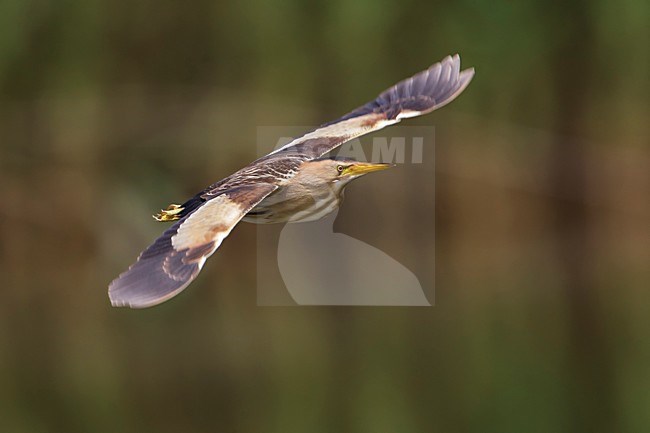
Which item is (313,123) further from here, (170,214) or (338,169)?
(170,214)

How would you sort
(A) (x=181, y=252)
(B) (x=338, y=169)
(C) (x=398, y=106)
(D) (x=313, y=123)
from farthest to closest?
(D) (x=313, y=123) → (C) (x=398, y=106) → (B) (x=338, y=169) → (A) (x=181, y=252)

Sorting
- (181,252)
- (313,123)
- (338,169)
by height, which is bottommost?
(181,252)

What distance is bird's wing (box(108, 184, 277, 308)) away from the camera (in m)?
2.66

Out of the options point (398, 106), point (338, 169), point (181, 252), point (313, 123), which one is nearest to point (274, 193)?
point (338, 169)

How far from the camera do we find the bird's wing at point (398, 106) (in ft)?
13.2

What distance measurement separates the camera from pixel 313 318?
6.57 m

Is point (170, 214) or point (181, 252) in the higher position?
point (170, 214)

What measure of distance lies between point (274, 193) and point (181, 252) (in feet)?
2.86

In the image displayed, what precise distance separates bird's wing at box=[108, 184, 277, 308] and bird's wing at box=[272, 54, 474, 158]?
0.74 meters

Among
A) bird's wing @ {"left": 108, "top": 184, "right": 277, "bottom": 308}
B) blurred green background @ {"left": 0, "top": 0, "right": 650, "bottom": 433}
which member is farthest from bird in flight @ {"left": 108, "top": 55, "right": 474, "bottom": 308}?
blurred green background @ {"left": 0, "top": 0, "right": 650, "bottom": 433}

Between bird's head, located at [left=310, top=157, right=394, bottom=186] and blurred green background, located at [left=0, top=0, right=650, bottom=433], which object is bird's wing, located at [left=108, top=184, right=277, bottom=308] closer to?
bird's head, located at [left=310, top=157, right=394, bottom=186]

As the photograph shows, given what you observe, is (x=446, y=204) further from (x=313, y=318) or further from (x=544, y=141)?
(x=313, y=318)

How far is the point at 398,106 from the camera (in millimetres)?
4180

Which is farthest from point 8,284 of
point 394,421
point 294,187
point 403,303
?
point 294,187
